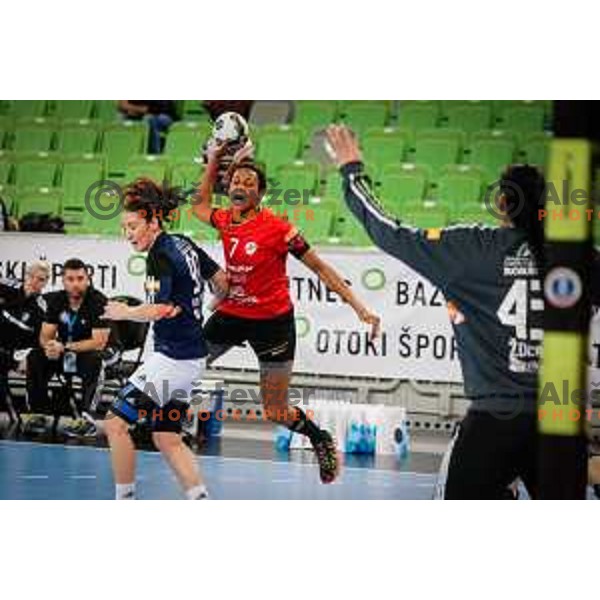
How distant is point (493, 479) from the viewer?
641cm

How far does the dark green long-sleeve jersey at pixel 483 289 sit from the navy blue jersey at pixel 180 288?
0.86 meters

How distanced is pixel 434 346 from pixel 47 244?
7.12ft

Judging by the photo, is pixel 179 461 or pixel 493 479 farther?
pixel 179 461

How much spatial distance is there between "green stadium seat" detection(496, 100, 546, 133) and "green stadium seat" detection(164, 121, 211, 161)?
154cm

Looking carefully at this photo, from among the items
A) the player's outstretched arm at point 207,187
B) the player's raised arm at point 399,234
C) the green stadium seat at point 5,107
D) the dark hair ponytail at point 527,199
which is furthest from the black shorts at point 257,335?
the green stadium seat at point 5,107

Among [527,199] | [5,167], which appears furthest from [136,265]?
[527,199]

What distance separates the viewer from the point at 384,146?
691cm

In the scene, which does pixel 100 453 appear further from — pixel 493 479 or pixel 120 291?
pixel 493 479

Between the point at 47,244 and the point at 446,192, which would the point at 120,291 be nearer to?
the point at 47,244

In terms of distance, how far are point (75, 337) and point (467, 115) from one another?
95.3 inches

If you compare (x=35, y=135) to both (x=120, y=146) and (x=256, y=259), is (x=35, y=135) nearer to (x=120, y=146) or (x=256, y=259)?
(x=120, y=146)
